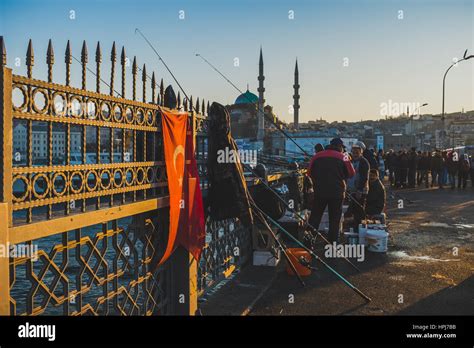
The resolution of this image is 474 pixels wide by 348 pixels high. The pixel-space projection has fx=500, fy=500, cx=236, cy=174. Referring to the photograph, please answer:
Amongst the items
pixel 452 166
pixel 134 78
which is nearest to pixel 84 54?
pixel 134 78

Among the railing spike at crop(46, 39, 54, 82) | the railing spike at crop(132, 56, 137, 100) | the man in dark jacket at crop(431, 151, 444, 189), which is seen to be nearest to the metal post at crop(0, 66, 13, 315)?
the railing spike at crop(46, 39, 54, 82)

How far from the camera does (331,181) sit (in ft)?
26.6

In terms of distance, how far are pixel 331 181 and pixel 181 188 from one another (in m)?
3.91

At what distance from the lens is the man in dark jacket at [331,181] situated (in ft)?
26.6

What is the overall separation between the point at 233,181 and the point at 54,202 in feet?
8.92

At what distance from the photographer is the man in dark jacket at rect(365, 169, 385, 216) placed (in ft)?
32.8

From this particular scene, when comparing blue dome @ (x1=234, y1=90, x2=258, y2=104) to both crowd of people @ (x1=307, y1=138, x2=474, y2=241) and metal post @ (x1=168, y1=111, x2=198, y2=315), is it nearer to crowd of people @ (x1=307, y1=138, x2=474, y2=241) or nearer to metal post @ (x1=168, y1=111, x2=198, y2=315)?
crowd of people @ (x1=307, y1=138, x2=474, y2=241)

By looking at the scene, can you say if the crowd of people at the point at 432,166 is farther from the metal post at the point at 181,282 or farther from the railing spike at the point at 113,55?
the railing spike at the point at 113,55

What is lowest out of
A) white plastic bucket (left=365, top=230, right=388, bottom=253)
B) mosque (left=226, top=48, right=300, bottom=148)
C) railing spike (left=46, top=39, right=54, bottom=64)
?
A: white plastic bucket (left=365, top=230, right=388, bottom=253)

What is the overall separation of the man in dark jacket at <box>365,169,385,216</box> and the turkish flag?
5.81 meters
